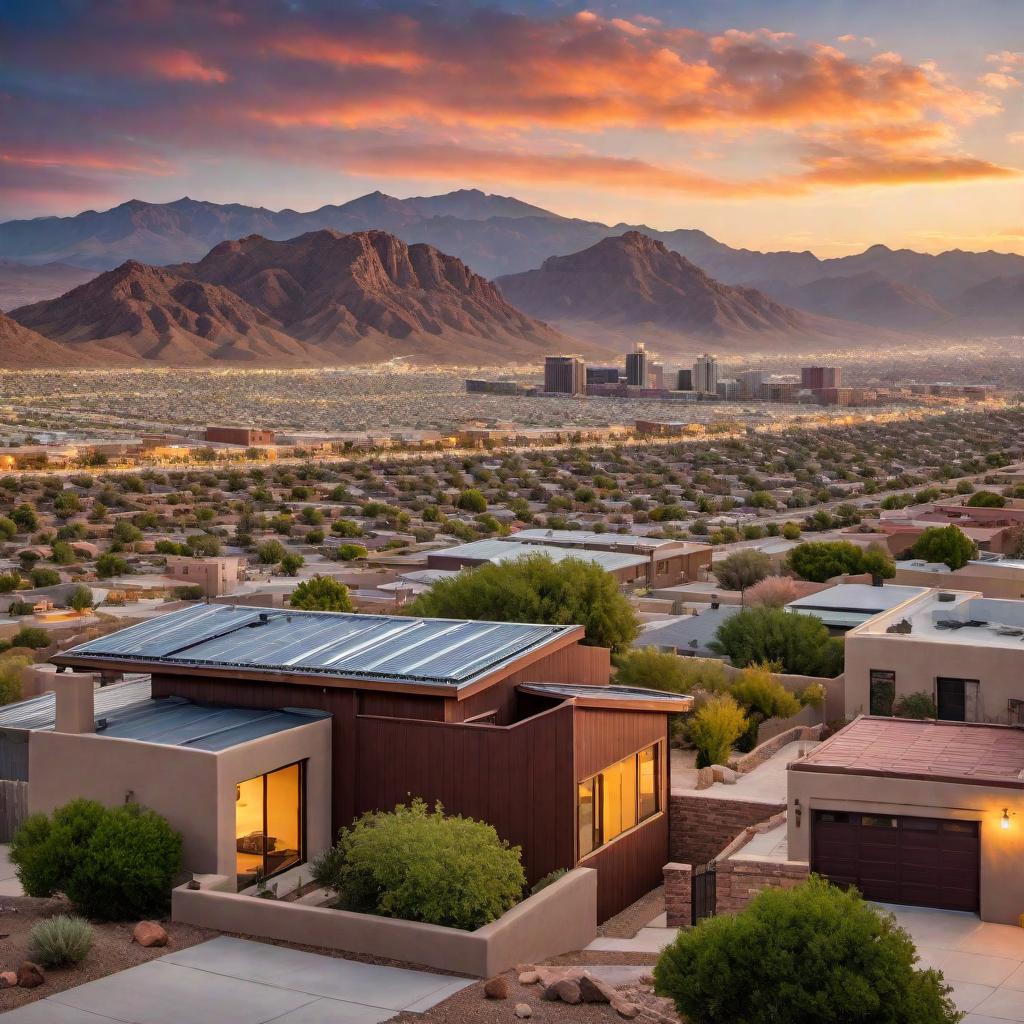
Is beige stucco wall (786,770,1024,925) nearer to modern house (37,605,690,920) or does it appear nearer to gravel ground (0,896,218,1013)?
modern house (37,605,690,920)

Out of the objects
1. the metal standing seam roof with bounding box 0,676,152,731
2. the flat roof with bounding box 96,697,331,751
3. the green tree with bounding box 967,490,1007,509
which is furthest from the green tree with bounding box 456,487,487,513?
the flat roof with bounding box 96,697,331,751

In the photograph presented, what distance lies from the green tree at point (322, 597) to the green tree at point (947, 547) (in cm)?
1628

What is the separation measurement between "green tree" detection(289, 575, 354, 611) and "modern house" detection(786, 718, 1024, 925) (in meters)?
19.9

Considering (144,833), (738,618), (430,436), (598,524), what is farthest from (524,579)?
(430,436)

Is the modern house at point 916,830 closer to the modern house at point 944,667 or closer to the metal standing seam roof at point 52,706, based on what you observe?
the modern house at point 944,667

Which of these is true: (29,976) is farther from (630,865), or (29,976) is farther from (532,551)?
(532,551)

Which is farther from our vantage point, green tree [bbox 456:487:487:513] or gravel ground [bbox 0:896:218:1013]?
green tree [bbox 456:487:487:513]

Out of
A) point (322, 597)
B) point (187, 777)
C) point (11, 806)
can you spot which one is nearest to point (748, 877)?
point (187, 777)

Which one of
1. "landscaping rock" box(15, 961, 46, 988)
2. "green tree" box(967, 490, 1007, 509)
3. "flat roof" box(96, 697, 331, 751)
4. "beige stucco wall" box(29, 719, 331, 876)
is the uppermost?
"flat roof" box(96, 697, 331, 751)

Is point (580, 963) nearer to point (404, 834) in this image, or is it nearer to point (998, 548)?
point (404, 834)

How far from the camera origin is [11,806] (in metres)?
19.6

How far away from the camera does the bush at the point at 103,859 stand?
15.3 metres

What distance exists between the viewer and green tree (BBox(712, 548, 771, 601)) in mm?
44438

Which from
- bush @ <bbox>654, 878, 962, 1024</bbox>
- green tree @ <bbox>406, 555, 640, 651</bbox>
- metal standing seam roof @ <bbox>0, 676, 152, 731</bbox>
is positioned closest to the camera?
bush @ <bbox>654, 878, 962, 1024</bbox>
